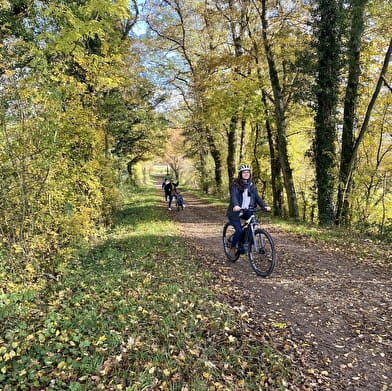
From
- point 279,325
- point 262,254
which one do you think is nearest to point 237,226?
point 262,254

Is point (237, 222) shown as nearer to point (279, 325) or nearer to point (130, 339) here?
point (279, 325)

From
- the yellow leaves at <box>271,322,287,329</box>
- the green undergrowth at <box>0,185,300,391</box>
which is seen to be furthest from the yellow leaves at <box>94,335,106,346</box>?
the yellow leaves at <box>271,322,287,329</box>

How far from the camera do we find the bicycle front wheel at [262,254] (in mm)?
6629

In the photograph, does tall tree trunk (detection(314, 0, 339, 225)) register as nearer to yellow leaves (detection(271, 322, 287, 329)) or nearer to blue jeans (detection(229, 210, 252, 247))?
blue jeans (detection(229, 210, 252, 247))

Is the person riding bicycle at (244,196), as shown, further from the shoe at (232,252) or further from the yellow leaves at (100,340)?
the yellow leaves at (100,340)

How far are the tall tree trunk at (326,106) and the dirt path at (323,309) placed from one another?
17.0 ft

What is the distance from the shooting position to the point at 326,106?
43.9 ft

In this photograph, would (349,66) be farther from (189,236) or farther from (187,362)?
(187,362)

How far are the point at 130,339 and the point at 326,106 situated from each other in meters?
12.3

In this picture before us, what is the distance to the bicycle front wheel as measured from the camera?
6.63 meters

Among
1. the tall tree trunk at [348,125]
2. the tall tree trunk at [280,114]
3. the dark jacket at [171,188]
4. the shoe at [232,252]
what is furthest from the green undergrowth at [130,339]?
the dark jacket at [171,188]

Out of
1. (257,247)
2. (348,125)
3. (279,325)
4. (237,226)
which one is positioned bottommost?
(279,325)

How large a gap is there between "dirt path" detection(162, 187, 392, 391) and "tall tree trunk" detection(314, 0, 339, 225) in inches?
204

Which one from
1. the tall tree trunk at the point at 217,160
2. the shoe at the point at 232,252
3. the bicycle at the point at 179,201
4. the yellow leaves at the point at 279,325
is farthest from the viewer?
the tall tree trunk at the point at 217,160
